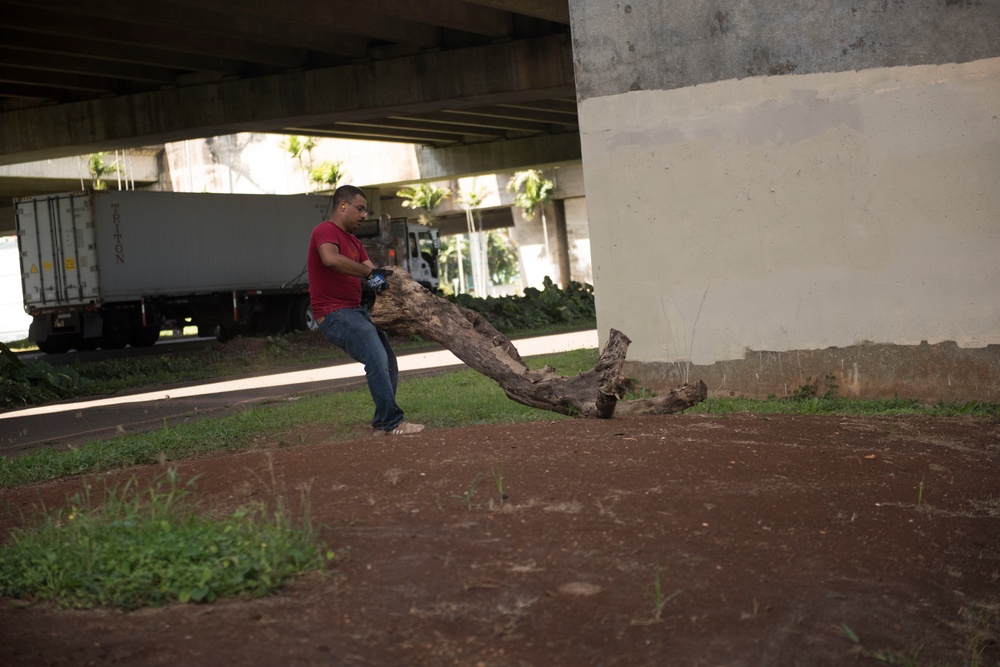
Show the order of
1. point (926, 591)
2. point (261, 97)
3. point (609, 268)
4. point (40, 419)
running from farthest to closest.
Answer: point (261, 97)
point (40, 419)
point (609, 268)
point (926, 591)

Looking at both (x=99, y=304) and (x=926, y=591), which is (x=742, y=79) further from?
(x=99, y=304)

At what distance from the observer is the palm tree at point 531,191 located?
177 feet

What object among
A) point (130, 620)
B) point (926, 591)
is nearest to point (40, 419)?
point (130, 620)

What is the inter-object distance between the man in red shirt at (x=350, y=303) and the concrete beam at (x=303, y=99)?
1427 centimetres

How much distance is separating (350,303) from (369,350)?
47 centimetres

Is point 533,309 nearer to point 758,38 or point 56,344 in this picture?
point 56,344

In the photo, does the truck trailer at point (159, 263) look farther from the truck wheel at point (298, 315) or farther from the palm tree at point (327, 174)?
the palm tree at point (327, 174)

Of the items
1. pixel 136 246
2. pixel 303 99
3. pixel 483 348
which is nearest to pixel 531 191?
pixel 136 246

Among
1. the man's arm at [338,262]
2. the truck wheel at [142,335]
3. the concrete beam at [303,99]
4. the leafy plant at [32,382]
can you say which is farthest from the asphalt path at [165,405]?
the truck wheel at [142,335]

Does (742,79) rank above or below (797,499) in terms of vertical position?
above

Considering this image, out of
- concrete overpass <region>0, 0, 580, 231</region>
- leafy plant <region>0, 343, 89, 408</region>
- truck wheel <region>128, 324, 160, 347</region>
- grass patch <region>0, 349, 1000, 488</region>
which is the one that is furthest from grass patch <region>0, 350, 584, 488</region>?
truck wheel <region>128, 324, 160, 347</region>

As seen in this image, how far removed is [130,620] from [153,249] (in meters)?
23.6

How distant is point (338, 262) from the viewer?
309 inches

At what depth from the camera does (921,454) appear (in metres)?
7.11
